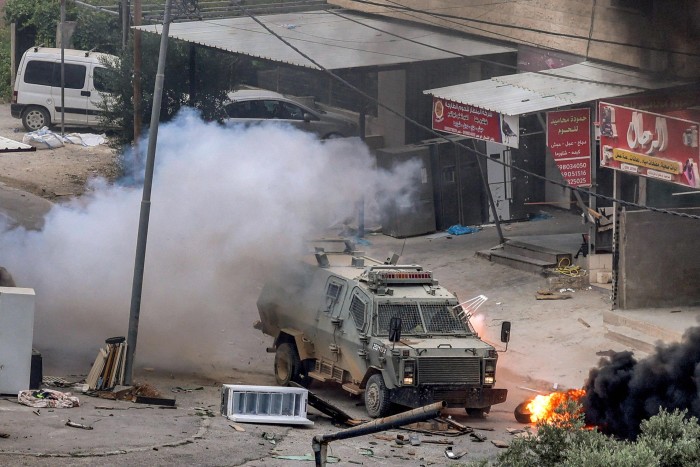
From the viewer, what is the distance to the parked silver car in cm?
2791

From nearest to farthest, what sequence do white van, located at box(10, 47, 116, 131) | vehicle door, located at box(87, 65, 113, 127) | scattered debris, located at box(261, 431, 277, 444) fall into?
1. scattered debris, located at box(261, 431, 277, 444)
2. vehicle door, located at box(87, 65, 113, 127)
3. white van, located at box(10, 47, 116, 131)

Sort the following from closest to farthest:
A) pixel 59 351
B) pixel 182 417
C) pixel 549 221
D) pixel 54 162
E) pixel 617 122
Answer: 1. pixel 182 417
2. pixel 59 351
3. pixel 617 122
4. pixel 549 221
5. pixel 54 162

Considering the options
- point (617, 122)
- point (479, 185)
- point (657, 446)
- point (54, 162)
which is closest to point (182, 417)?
point (657, 446)

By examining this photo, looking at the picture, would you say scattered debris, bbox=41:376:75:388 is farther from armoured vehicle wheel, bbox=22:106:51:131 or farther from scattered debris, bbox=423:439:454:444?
armoured vehicle wheel, bbox=22:106:51:131

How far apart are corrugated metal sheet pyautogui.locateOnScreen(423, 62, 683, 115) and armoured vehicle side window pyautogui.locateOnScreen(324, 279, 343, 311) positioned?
5.06 meters

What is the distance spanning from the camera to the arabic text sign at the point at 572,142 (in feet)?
66.4

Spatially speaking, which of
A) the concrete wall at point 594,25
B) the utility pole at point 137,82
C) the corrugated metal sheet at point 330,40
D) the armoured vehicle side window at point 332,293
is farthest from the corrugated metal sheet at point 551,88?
the utility pole at point 137,82

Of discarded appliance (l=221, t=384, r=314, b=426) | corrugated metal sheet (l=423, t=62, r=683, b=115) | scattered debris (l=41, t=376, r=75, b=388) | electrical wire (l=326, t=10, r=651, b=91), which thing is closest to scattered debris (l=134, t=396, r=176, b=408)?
discarded appliance (l=221, t=384, r=314, b=426)

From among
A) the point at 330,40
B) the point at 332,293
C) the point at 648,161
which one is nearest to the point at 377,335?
the point at 332,293

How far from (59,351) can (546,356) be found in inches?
278

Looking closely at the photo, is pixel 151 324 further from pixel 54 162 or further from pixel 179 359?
pixel 54 162

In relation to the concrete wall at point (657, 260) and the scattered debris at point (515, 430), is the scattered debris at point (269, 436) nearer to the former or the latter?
the scattered debris at point (515, 430)

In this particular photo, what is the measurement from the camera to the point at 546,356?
18.1 meters

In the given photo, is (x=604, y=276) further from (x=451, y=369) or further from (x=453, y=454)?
(x=453, y=454)
